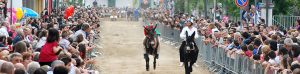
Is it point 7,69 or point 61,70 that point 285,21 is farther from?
point 7,69

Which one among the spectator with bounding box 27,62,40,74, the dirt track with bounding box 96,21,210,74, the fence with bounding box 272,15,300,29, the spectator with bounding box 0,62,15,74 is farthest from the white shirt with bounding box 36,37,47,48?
the fence with bounding box 272,15,300,29

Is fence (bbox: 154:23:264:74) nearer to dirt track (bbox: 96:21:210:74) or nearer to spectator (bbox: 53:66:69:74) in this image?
dirt track (bbox: 96:21:210:74)

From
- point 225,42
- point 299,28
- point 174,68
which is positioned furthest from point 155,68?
point 299,28

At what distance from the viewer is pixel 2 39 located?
18938mm

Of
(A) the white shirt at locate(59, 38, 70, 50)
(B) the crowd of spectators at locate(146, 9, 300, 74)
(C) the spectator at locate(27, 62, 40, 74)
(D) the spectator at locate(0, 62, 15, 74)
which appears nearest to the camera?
(D) the spectator at locate(0, 62, 15, 74)

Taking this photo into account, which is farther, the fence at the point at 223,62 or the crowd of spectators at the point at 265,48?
the fence at the point at 223,62

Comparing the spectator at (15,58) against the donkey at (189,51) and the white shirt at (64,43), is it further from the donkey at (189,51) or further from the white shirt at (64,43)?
the donkey at (189,51)

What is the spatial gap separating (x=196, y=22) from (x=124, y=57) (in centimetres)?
702

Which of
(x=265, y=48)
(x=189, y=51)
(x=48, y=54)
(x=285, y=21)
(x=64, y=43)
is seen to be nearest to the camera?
(x=48, y=54)

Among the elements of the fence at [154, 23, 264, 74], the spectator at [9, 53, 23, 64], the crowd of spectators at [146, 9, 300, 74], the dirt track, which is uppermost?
the spectator at [9, 53, 23, 64]

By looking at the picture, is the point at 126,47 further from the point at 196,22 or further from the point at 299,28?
the point at 299,28

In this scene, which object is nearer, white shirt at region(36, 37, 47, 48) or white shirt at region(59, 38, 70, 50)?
white shirt at region(59, 38, 70, 50)

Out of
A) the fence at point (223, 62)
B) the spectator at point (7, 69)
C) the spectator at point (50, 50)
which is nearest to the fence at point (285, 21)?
the fence at point (223, 62)

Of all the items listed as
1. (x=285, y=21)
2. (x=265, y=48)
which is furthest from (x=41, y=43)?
(x=285, y=21)
